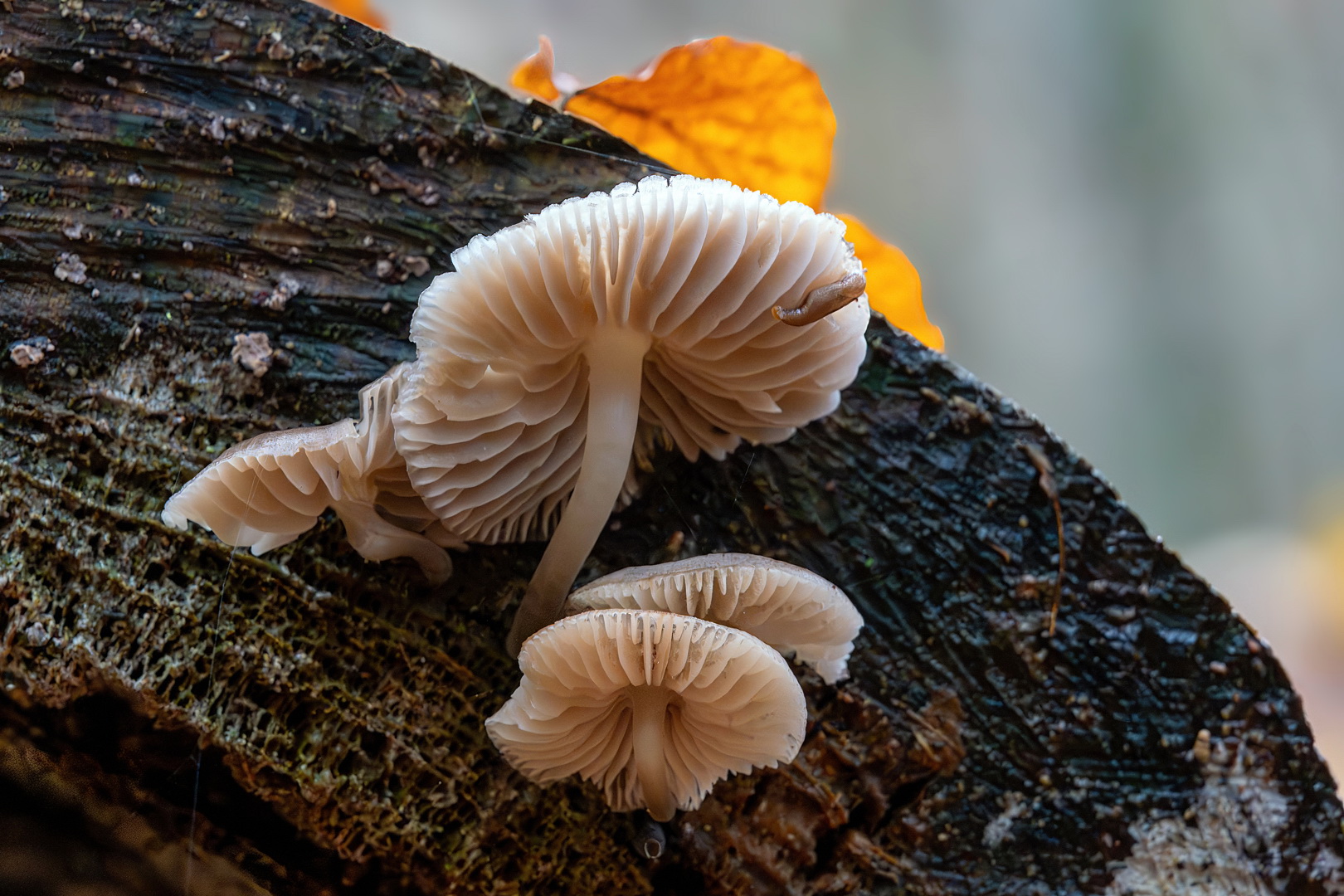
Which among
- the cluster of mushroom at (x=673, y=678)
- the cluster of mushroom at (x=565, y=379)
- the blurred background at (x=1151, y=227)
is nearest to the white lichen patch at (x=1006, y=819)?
the cluster of mushroom at (x=673, y=678)

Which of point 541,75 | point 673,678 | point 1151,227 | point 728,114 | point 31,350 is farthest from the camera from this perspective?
point 1151,227

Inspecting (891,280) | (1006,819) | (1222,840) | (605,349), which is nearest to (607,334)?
(605,349)

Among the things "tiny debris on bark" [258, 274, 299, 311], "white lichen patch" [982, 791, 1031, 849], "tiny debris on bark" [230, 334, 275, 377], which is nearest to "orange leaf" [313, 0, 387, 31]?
"tiny debris on bark" [258, 274, 299, 311]

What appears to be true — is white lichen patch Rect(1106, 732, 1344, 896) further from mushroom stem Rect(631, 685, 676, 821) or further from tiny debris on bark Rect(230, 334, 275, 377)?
tiny debris on bark Rect(230, 334, 275, 377)

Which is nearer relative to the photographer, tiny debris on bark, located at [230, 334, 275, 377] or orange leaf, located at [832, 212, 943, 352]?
tiny debris on bark, located at [230, 334, 275, 377]

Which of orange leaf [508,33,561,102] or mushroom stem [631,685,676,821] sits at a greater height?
orange leaf [508,33,561,102]

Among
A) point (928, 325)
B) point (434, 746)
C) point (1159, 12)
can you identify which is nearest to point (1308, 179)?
point (1159, 12)

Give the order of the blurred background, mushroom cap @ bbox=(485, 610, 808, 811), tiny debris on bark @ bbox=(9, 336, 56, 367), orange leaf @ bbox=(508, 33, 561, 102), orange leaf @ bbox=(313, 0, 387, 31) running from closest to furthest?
mushroom cap @ bbox=(485, 610, 808, 811)
tiny debris on bark @ bbox=(9, 336, 56, 367)
orange leaf @ bbox=(508, 33, 561, 102)
orange leaf @ bbox=(313, 0, 387, 31)
the blurred background

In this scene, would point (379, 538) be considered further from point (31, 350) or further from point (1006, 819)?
point (1006, 819)
